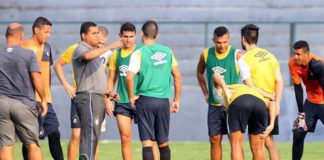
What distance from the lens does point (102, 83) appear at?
16250 mm

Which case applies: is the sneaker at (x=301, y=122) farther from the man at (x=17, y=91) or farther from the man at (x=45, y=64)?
the man at (x=17, y=91)

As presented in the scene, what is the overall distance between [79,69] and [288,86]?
8.19 metres

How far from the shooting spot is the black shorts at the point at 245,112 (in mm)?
15203

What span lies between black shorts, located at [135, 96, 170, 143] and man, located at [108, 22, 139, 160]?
32.1 inches

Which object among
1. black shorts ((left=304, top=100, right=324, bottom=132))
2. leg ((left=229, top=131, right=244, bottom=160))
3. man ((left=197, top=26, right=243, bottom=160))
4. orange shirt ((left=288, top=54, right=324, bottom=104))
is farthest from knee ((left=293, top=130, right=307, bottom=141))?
leg ((left=229, top=131, right=244, bottom=160))

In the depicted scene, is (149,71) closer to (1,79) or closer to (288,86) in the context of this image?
(1,79)

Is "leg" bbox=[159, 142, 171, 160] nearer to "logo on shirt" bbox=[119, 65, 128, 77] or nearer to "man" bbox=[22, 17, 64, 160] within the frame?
"logo on shirt" bbox=[119, 65, 128, 77]

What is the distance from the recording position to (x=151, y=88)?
15867mm

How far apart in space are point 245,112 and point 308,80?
2273mm

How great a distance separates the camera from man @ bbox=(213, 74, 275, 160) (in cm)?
1523

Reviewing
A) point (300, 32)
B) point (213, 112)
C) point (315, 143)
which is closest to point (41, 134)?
point (213, 112)

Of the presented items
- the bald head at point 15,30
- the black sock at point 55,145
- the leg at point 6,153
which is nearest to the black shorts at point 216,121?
the black sock at point 55,145

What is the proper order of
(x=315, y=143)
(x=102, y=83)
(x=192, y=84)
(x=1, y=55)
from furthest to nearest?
(x=192, y=84) < (x=315, y=143) < (x=102, y=83) < (x=1, y=55)

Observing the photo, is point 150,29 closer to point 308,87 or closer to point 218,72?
point 218,72
